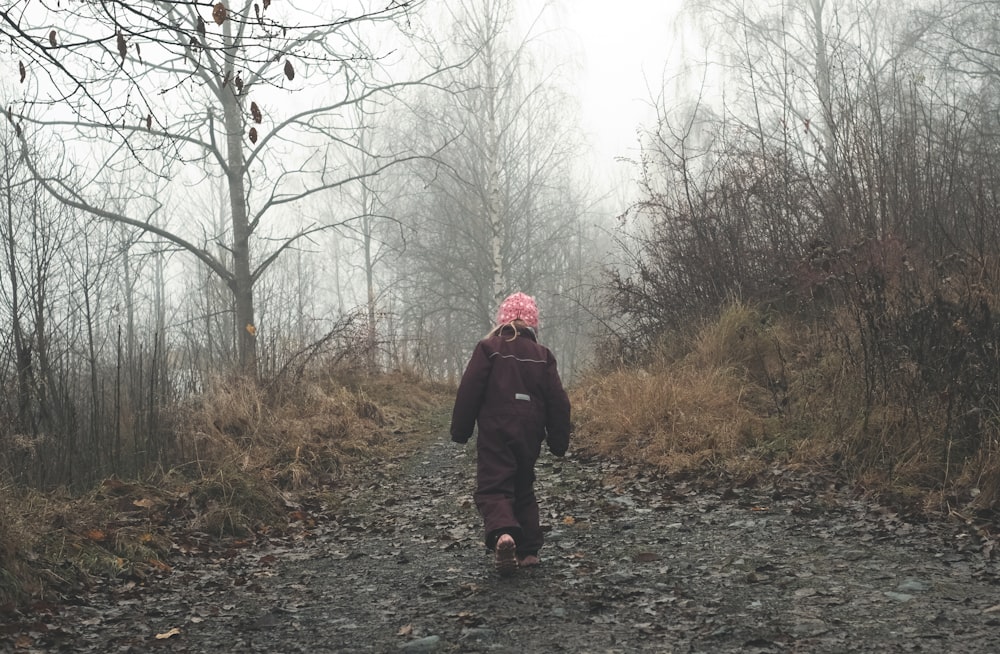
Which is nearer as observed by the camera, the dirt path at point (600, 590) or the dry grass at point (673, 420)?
the dirt path at point (600, 590)

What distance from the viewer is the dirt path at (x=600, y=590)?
12.3 ft

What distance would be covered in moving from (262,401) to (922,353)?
23.8 feet

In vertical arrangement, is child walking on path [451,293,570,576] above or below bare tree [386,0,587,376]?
below

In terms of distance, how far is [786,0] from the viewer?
23.0 meters

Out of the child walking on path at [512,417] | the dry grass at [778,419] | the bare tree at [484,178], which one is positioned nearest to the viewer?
the child walking on path at [512,417]

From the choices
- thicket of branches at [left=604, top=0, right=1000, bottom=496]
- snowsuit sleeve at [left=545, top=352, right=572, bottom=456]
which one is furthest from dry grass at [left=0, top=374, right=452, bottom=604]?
thicket of branches at [left=604, top=0, right=1000, bottom=496]

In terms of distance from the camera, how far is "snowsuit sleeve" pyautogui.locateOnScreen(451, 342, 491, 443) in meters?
5.25

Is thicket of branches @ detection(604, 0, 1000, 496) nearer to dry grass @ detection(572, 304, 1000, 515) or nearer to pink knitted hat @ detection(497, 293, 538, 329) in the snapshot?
dry grass @ detection(572, 304, 1000, 515)

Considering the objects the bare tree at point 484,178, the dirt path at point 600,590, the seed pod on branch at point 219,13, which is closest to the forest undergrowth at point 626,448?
the dirt path at point 600,590

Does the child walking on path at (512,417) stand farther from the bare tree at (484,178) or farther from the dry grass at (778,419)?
the bare tree at (484,178)

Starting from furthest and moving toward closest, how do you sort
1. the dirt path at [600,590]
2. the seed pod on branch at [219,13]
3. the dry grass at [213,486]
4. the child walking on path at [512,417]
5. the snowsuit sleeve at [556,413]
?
the snowsuit sleeve at [556,413] → the child walking on path at [512,417] → the dry grass at [213,486] → the dirt path at [600,590] → the seed pod on branch at [219,13]

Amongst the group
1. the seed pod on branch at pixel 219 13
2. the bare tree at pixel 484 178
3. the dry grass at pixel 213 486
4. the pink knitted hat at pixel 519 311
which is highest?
the bare tree at pixel 484 178

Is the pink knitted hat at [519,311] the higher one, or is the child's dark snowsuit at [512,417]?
the pink knitted hat at [519,311]

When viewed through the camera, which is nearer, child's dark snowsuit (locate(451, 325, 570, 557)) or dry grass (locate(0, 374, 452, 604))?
dry grass (locate(0, 374, 452, 604))
